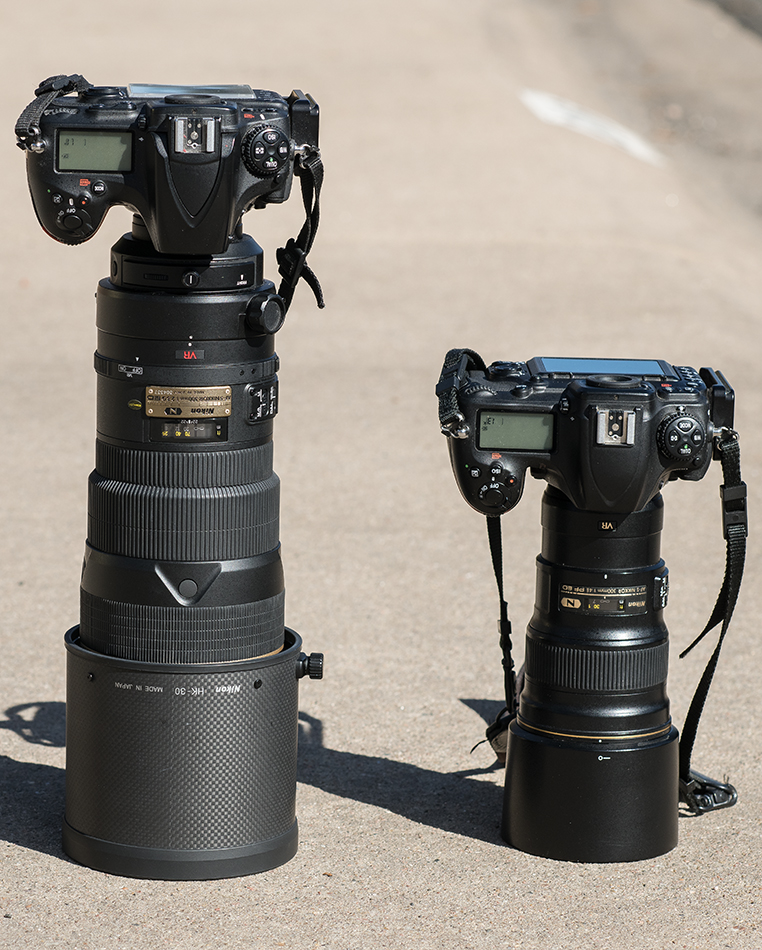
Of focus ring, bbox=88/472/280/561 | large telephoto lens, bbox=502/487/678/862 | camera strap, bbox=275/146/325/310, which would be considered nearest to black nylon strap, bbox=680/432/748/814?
large telephoto lens, bbox=502/487/678/862

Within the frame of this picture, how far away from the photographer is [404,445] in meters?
11.9

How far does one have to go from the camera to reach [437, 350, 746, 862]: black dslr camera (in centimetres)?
594

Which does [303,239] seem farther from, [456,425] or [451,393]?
[456,425]

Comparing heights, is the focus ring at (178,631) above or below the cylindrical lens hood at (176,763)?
above

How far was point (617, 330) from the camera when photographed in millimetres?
14672

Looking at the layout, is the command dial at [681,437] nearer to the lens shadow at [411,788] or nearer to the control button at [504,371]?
the control button at [504,371]

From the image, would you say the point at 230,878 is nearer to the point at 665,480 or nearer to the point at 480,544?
the point at 665,480

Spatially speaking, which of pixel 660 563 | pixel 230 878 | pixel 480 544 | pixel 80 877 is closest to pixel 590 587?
pixel 660 563

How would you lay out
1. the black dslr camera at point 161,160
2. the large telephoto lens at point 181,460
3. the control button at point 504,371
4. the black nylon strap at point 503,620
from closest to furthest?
the black dslr camera at point 161,160
the large telephoto lens at point 181,460
the control button at point 504,371
the black nylon strap at point 503,620

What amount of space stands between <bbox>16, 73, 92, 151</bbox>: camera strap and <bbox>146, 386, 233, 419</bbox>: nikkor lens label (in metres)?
0.95

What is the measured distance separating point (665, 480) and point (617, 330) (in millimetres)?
8795

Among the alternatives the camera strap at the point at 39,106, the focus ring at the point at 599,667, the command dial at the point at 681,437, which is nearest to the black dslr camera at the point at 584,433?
the command dial at the point at 681,437

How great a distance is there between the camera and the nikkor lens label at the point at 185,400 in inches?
226

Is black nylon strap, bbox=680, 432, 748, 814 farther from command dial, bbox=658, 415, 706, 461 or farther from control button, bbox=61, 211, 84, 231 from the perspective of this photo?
control button, bbox=61, 211, 84, 231
